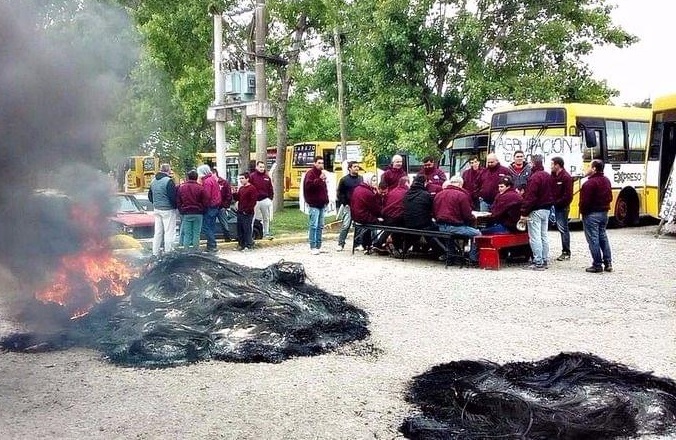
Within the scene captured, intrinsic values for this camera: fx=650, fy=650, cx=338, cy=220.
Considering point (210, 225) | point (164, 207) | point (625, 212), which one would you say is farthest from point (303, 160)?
point (164, 207)

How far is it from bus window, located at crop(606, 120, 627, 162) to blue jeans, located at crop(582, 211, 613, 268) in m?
7.83

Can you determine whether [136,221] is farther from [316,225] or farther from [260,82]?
[260,82]

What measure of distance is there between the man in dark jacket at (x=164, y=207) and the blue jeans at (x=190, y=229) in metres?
0.19

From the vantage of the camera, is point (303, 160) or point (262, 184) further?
point (303, 160)

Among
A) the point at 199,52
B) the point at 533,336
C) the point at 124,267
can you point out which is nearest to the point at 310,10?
the point at 199,52

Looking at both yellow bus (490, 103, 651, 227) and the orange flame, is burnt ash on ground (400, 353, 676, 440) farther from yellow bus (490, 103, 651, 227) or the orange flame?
yellow bus (490, 103, 651, 227)

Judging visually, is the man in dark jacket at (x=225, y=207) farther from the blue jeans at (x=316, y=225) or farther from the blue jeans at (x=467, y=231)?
the blue jeans at (x=467, y=231)

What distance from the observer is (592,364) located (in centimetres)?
571

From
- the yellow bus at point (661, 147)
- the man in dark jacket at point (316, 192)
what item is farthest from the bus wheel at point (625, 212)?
the man in dark jacket at point (316, 192)

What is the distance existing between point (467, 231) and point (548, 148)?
21.0 feet

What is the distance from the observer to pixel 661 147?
1628 cm

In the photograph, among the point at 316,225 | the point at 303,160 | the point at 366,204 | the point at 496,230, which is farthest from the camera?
the point at 303,160

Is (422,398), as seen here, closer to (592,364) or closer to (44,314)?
(592,364)

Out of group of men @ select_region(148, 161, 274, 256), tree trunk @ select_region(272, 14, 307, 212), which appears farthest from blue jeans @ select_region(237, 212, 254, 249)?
tree trunk @ select_region(272, 14, 307, 212)
